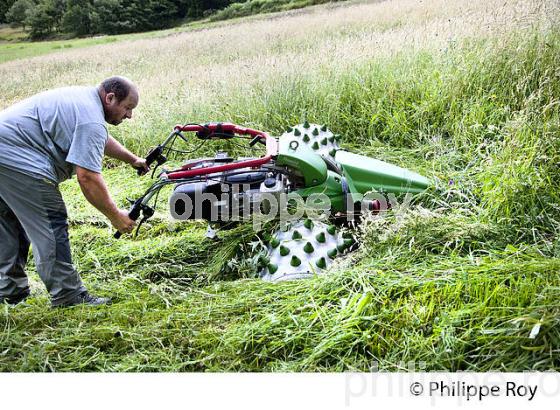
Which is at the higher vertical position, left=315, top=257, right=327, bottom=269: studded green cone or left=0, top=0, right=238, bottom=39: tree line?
left=0, top=0, right=238, bottom=39: tree line

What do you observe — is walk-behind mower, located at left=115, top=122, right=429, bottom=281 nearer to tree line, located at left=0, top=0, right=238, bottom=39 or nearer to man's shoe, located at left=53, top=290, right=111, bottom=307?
man's shoe, located at left=53, top=290, right=111, bottom=307

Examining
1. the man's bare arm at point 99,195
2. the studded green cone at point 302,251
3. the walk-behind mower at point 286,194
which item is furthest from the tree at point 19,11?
the studded green cone at point 302,251

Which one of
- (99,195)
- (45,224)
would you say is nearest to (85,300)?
(45,224)

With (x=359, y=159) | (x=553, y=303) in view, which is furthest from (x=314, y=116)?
(x=553, y=303)

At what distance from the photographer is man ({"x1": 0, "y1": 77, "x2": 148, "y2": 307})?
6.32 ft

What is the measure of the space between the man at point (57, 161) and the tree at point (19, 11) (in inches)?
33.0

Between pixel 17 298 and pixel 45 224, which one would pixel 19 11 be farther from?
pixel 17 298

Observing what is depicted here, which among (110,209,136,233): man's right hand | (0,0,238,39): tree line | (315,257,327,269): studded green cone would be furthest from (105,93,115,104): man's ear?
(315,257,327,269): studded green cone

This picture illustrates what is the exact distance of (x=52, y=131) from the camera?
1997 mm

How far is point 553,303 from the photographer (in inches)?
61.9

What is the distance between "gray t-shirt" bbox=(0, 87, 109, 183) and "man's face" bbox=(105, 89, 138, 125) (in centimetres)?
4

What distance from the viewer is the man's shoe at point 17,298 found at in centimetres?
227

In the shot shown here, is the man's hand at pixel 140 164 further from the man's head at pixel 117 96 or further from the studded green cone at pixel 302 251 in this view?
the studded green cone at pixel 302 251

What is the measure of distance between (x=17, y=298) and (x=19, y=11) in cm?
144
